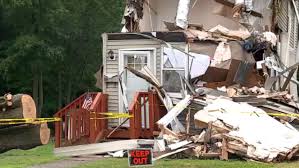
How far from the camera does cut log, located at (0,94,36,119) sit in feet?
26.1

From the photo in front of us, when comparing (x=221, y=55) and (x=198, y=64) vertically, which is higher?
(x=221, y=55)

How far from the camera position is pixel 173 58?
16906mm

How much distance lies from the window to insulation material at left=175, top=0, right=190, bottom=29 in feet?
3.45

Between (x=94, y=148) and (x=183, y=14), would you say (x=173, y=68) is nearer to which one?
(x=183, y=14)

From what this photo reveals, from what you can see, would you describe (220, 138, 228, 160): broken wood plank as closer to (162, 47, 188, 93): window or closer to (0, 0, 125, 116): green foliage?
(162, 47, 188, 93): window

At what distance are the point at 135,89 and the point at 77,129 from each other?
2.96 m

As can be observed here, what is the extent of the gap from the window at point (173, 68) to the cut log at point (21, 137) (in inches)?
348

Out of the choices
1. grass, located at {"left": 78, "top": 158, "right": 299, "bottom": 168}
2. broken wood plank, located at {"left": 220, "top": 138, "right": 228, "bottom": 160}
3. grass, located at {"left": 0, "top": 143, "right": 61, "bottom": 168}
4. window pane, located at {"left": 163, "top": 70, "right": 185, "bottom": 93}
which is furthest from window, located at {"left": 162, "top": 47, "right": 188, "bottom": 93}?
grass, located at {"left": 0, "top": 143, "right": 61, "bottom": 168}

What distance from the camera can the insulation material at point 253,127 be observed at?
12.9 metres

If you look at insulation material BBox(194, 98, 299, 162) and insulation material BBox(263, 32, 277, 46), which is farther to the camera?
insulation material BBox(263, 32, 277, 46)

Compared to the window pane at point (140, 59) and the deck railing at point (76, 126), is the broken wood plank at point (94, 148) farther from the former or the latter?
the window pane at point (140, 59)

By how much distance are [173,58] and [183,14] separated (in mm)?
1637

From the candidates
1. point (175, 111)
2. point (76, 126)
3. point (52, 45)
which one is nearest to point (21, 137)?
point (76, 126)

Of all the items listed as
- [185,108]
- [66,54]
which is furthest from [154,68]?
[66,54]
